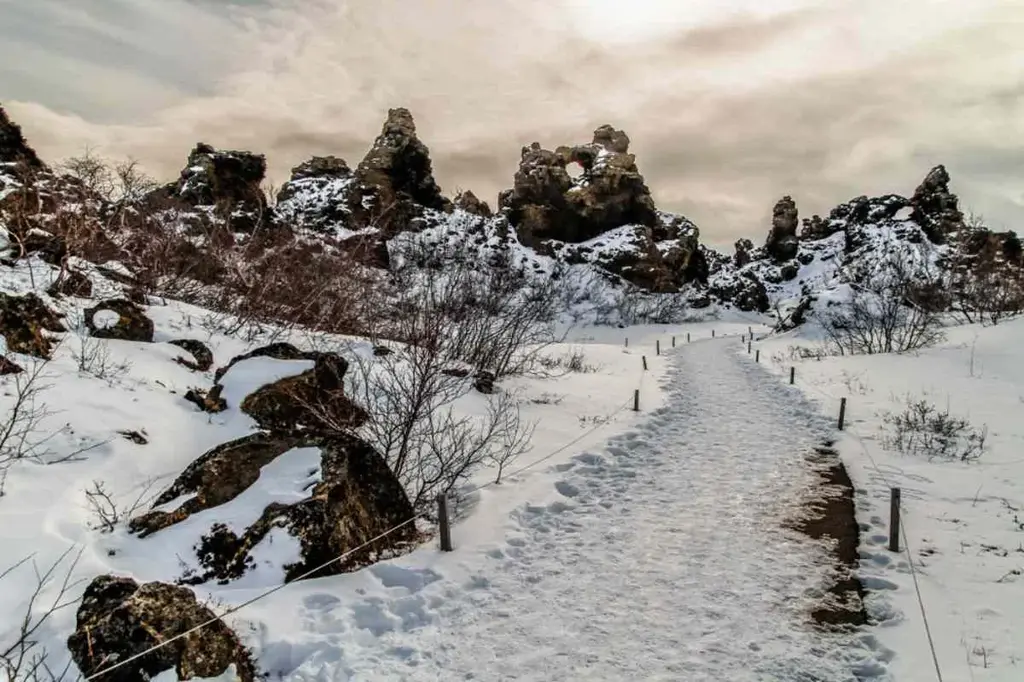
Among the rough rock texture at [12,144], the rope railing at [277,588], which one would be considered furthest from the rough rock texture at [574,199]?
the rope railing at [277,588]

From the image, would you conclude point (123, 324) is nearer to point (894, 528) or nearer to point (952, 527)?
point (894, 528)

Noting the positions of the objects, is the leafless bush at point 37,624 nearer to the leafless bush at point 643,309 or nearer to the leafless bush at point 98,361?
the leafless bush at point 98,361

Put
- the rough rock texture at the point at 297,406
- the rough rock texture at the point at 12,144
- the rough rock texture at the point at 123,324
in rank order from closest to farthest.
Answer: the rough rock texture at the point at 297,406 < the rough rock texture at the point at 123,324 < the rough rock texture at the point at 12,144

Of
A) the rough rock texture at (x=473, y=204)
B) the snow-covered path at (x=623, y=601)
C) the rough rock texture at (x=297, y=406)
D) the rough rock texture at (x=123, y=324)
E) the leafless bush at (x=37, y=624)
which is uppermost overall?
the rough rock texture at (x=473, y=204)

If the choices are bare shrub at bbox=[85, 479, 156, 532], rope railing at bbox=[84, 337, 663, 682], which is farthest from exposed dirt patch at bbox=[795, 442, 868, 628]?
bare shrub at bbox=[85, 479, 156, 532]

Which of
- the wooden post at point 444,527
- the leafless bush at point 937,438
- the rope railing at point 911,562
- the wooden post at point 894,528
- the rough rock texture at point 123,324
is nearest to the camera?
the rope railing at point 911,562

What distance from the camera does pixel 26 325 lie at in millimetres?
8742

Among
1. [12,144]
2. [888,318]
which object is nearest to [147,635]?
[888,318]

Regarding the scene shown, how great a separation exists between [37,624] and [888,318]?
3186 cm

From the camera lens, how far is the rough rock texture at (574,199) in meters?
89.4

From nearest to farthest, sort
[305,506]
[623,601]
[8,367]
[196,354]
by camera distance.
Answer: [623,601] → [305,506] → [8,367] → [196,354]

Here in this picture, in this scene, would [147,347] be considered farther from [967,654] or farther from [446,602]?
[967,654]

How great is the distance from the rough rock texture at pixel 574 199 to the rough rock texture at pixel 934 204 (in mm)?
50704

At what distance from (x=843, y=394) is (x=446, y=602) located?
48.5 feet
